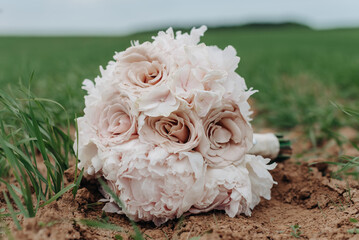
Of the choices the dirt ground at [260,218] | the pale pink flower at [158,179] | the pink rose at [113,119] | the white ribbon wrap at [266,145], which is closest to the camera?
the dirt ground at [260,218]

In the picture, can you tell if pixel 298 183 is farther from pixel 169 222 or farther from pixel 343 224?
pixel 169 222

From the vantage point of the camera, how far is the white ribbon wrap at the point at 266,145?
250 cm

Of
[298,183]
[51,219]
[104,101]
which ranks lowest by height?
[298,183]

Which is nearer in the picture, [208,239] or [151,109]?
[208,239]

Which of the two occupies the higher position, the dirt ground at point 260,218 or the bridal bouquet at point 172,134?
the bridal bouquet at point 172,134

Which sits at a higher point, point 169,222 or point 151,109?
point 151,109

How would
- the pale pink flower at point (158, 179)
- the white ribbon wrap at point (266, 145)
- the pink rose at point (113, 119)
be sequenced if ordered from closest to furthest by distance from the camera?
the pale pink flower at point (158, 179)
the pink rose at point (113, 119)
the white ribbon wrap at point (266, 145)

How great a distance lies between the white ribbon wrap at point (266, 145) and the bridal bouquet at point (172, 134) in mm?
387

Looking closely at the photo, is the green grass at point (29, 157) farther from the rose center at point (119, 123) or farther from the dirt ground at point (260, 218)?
the rose center at point (119, 123)

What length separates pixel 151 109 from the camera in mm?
1918

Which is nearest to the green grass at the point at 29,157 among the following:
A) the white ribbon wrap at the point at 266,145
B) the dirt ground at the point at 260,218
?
the dirt ground at the point at 260,218

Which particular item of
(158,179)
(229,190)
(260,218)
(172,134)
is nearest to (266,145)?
(260,218)

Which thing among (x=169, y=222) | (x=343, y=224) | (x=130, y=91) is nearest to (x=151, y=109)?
(x=130, y=91)

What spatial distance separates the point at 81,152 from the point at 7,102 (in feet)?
1.41
